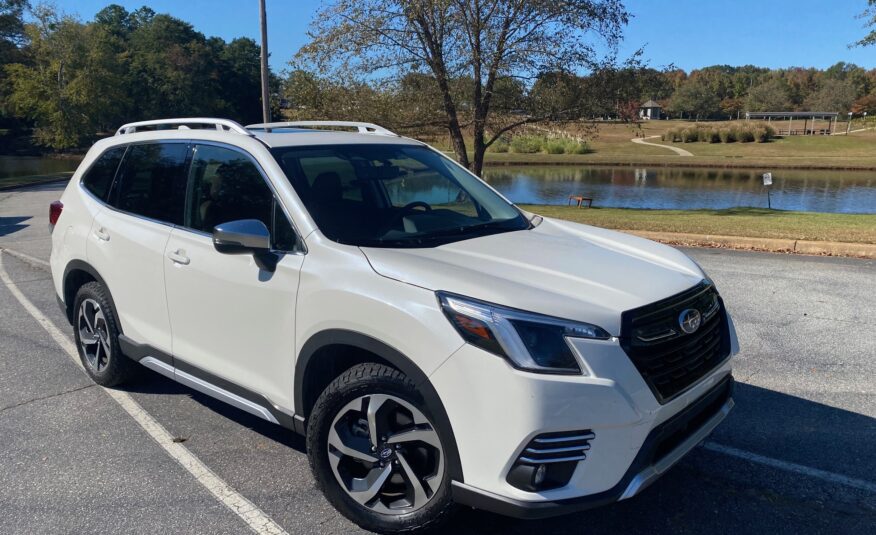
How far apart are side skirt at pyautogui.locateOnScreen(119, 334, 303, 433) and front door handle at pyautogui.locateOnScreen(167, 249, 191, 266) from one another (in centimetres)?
59

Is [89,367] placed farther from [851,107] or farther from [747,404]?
[851,107]

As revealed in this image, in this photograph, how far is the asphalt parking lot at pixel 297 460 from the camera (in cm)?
314

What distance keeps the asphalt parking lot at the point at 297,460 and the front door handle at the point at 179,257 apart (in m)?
1.10

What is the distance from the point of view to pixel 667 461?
277 centimetres

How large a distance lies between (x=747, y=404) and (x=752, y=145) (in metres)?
80.8

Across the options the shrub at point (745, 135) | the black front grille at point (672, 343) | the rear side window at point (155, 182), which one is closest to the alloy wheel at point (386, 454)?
the black front grille at point (672, 343)

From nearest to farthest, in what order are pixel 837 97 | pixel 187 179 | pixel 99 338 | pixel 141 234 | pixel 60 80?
1. pixel 187 179
2. pixel 141 234
3. pixel 99 338
4. pixel 60 80
5. pixel 837 97

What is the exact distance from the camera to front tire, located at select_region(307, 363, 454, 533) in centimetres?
278

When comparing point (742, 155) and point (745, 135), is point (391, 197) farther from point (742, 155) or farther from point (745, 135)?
point (745, 135)

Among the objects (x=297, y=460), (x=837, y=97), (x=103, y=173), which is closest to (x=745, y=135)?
(x=837, y=97)

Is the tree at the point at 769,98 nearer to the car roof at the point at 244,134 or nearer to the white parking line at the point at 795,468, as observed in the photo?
the car roof at the point at 244,134

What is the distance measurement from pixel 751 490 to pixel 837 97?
13008cm

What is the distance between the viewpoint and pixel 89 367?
16.2 ft

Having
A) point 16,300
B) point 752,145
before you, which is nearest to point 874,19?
point 16,300
